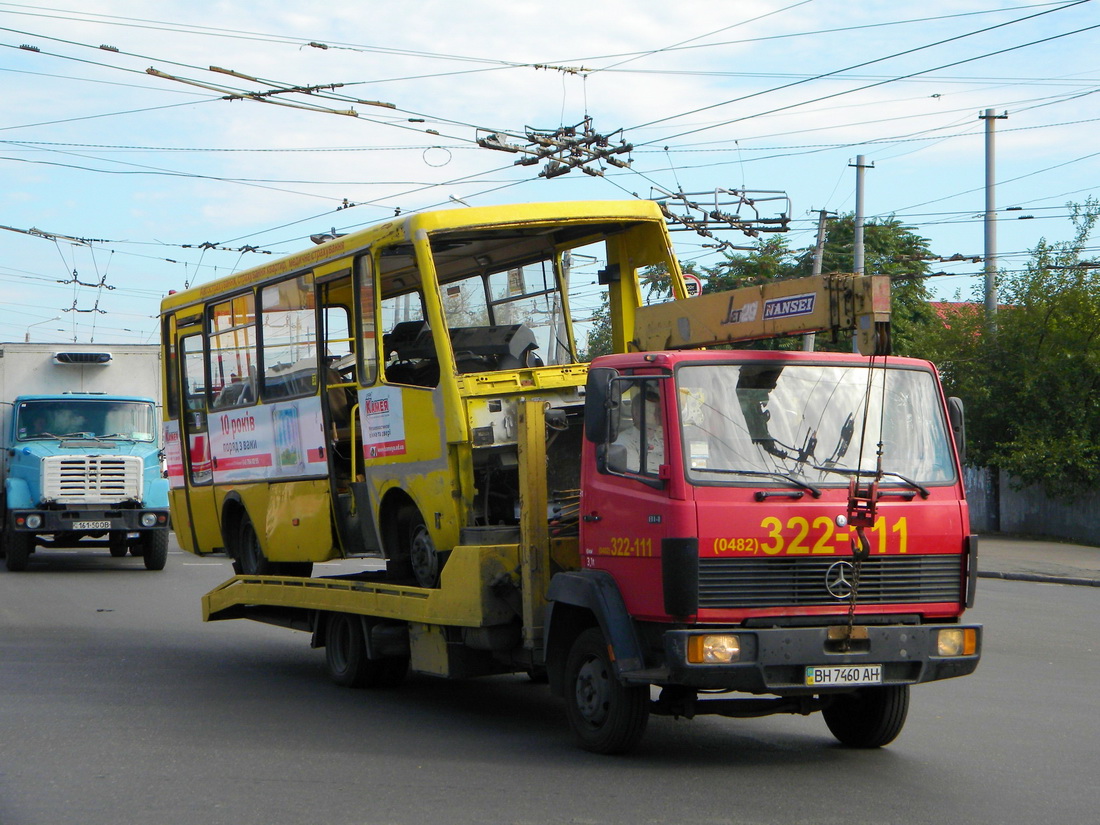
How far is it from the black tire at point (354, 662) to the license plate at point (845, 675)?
4.13m

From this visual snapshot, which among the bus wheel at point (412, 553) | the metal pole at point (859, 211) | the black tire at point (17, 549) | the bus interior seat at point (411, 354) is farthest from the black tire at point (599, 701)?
the metal pole at point (859, 211)

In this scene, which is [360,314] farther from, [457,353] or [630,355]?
A: [630,355]

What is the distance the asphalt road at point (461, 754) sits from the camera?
652 centimetres

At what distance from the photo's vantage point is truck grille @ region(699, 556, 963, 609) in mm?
6984

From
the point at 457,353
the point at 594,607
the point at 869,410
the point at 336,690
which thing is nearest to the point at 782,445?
the point at 869,410

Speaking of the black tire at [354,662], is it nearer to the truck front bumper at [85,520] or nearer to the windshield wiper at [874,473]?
the windshield wiper at [874,473]

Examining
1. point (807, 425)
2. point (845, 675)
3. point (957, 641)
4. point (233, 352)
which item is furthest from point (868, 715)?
point (233, 352)

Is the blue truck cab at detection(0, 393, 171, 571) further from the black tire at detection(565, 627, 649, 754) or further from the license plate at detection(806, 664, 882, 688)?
the license plate at detection(806, 664, 882, 688)

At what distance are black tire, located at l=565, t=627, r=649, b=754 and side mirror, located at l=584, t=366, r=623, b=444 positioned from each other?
43.2 inches

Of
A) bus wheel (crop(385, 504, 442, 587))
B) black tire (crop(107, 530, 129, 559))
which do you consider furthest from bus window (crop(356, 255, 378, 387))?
black tire (crop(107, 530, 129, 559))

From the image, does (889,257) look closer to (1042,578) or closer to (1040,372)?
(1040,372)

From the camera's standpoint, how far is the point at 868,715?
8.01 meters

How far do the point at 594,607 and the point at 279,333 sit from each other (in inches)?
203

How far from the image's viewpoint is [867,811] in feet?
21.2
